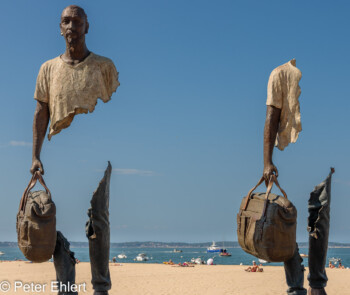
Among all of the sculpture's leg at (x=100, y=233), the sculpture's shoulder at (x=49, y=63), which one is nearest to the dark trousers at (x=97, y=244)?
the sculpture's leg at (x=100, y=233)

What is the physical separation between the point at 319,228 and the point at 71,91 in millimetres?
3449

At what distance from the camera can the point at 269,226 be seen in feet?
21.2


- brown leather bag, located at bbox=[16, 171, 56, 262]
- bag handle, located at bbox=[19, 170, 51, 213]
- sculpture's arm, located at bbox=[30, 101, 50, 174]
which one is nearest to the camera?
brown leather bag, located at bbox=[16, 171, 56, 262]

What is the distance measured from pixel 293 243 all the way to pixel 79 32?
349 centimetres

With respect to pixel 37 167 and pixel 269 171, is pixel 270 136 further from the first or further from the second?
pixel 37 167

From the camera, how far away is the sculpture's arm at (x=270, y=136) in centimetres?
682

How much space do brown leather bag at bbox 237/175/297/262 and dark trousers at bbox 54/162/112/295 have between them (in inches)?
60.5

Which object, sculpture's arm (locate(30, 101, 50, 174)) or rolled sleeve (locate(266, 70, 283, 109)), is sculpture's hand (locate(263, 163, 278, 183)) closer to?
rolled sleeve (locate(266, 70, 283, 109))

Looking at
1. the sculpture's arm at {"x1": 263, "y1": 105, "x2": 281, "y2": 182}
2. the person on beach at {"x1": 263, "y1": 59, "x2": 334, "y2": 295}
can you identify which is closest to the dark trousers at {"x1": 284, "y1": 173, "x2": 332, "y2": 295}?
the person on beach at {"x1": 263, "y1": 59, "x2": 334, "y2": 295}

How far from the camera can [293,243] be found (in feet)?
21.9

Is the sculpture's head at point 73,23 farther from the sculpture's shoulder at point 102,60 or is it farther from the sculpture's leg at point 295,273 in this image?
the sculpture's leg at point 295,273

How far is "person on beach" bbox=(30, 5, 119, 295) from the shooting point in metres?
6.97

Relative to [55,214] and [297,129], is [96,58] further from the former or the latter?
[297,129]

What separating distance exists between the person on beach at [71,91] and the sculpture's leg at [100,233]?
0.04 feet
